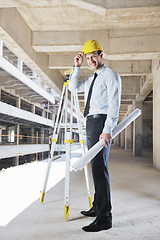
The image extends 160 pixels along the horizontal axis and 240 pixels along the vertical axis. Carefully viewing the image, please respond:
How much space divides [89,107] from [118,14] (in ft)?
12.5

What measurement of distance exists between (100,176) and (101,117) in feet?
2.29

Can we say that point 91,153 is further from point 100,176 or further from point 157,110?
point 157,110

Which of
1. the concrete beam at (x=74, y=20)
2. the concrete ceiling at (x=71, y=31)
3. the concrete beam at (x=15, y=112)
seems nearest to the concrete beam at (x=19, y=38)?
the concrete ceiling at (x=71, y=31)

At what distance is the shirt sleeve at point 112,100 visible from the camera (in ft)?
8.30

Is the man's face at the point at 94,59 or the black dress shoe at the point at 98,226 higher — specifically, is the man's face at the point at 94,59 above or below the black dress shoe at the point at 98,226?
above

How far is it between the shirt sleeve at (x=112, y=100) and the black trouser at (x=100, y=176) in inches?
8.0

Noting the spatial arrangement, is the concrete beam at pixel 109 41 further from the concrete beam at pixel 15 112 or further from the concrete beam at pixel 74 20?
the concrete beam at pixel 15 112

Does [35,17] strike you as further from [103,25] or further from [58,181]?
[58,181]

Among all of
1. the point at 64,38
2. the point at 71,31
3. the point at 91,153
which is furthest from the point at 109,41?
the point at 91,153

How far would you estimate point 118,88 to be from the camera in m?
2.62

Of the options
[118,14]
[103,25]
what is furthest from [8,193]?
[103,25]

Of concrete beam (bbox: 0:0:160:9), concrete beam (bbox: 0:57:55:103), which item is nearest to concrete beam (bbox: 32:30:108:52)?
concrete beam (bbox: 0:0:160:9)

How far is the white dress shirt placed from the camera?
100 inches

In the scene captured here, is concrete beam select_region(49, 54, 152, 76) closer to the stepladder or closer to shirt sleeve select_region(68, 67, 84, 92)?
the stepladder
